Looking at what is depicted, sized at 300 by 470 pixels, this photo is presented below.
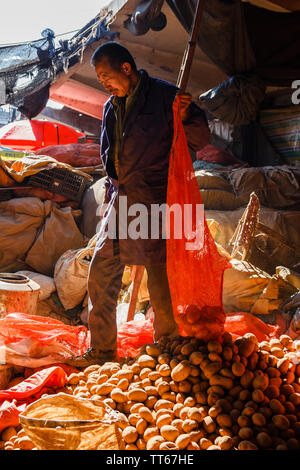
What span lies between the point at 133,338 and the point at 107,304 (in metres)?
0.42

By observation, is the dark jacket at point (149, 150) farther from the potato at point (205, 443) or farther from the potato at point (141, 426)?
the potato at point (205, 443)

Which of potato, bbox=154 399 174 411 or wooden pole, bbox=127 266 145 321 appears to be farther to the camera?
wooden pole, bbox=127 266 145 321

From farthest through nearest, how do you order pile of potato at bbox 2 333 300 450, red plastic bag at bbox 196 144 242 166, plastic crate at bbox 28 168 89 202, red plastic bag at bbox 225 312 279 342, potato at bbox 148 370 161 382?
red plastic bag at bbox 196 144 242 166 < plastic crate at bbox 28 168 89 202 < red plastic bag at bbox 225 312 279 342 < potato at bbox 148 370 161 382 < pile of potato at bbox 2 333 300 450

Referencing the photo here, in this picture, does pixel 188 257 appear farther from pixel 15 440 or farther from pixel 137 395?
pixel 15 440

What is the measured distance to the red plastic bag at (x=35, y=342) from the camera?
222cm

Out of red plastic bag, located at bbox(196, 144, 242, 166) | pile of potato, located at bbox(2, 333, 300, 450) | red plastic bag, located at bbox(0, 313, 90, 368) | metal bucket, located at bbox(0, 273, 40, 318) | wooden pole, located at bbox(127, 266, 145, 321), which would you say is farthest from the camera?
red plastic bag, located at bbox(196, 144, 242, 166)

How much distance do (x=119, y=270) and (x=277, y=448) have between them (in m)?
1.28

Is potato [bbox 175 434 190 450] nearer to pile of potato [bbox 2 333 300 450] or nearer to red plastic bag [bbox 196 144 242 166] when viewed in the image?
pile of potato [bbox 2 333 300 450]

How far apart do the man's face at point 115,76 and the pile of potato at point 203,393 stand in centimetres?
141

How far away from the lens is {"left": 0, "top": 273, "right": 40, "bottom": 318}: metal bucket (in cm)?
292

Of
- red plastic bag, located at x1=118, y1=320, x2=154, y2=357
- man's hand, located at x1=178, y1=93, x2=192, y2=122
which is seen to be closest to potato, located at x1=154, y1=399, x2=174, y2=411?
red plastic bag, located at x1=118, y1=320, x2=154, y2=357

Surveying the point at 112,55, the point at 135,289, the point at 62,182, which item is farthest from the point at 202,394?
the point at 62,182

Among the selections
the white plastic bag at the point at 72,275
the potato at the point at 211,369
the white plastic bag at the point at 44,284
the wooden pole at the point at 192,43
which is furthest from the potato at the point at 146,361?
the white plastic bag at the point at 44,284

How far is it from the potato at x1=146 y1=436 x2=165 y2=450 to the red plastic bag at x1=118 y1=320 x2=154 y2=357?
98 cm
